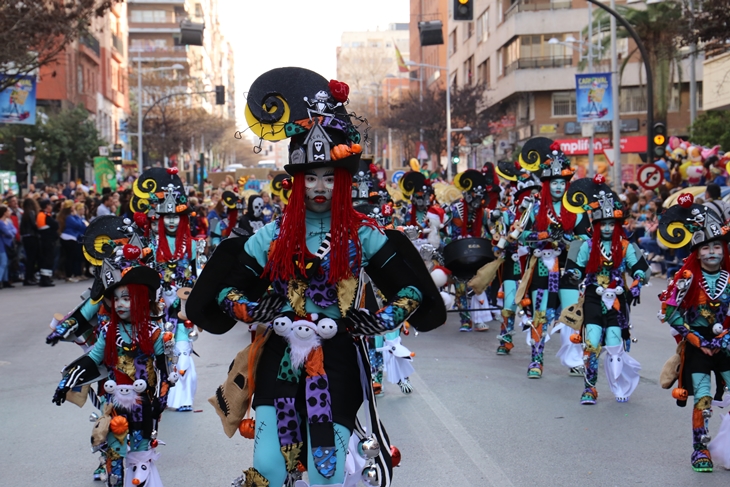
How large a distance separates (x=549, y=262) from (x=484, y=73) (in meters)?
62.2

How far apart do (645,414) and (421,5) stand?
98041 mm

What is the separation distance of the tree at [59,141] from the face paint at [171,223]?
35.9 meters

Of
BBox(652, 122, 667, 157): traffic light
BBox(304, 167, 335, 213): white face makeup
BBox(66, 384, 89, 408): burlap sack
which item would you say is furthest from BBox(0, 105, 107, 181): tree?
BBox(304, 167, 335, 213): white face makeup

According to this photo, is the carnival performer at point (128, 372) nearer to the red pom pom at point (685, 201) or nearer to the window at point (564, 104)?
the red pom pom at point (685, 201)

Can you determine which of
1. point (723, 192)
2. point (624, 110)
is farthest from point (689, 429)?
point (624, 110)

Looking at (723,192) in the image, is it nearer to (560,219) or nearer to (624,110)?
(560,219)

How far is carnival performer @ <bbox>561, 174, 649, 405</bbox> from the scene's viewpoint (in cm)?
929

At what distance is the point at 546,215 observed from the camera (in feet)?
36.9

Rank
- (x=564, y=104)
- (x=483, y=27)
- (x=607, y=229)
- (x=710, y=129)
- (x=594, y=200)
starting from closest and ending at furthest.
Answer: (x=607, y=229) → (x=594, y=200) → (x=710, y=129) → (x=564, y=104) → (x=483, y=27)

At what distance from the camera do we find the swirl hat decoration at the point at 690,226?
23.4ft

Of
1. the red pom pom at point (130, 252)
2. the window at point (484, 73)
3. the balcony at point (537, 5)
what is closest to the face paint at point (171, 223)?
the red pom pom at point (130, 252)

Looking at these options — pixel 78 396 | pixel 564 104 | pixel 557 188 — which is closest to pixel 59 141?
pixel 564 104

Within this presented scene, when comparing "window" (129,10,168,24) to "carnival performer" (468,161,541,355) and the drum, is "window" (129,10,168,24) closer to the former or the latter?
"carnival performer" (468,161,541,355)

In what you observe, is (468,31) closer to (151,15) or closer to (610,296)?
(151,15)
